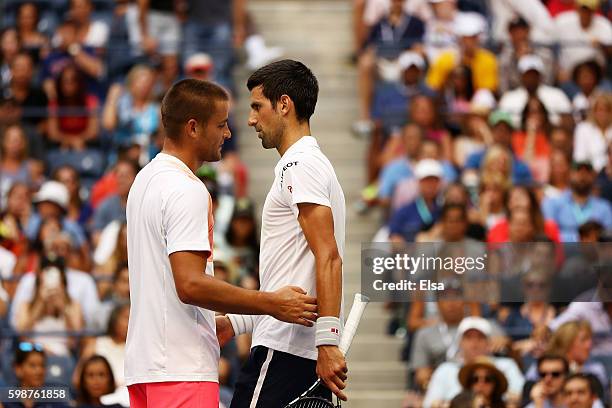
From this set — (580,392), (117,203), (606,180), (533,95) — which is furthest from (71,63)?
(580,392)

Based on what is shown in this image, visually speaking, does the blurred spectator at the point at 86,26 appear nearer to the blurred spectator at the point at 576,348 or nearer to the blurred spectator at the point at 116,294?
the blurred spectator at the point at 116,294

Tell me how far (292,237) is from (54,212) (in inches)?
270

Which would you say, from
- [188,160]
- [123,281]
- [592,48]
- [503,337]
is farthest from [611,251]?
[592,48]

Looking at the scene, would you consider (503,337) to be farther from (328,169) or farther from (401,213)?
(328,169)

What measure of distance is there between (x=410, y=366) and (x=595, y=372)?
1450mm

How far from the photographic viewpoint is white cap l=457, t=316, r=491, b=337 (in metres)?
10.5

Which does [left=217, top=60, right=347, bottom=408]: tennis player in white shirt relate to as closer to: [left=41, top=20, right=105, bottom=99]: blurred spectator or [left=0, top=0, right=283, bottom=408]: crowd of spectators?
[left=0, top=0, right=283, bottom=408]: crowd of spectators

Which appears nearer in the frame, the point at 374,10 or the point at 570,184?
the point at 570,184

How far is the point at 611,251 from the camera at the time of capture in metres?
7.47

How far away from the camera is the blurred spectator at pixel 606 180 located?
13.1 metres

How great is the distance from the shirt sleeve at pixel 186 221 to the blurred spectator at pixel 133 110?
26.9ft

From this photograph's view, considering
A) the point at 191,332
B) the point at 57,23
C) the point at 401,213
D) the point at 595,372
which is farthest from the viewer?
the point at 57,23

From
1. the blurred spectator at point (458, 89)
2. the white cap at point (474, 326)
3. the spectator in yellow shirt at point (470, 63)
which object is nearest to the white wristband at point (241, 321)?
the white cap at point (474, 326)

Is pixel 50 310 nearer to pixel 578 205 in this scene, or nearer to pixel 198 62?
pixel 198 62
